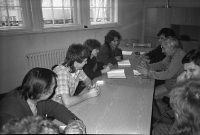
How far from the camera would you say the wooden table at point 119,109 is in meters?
1.28

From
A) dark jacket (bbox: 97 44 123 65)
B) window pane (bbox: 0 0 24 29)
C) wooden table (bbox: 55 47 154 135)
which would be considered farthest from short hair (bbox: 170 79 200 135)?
window pane (bbox: 0 0 24 29)

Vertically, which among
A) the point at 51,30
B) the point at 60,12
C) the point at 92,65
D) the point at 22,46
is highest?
the point at 60,12

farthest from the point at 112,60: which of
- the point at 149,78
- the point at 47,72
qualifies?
the point at 47,72

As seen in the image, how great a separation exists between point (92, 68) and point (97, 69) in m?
0.20

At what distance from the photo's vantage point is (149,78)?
7.47ft

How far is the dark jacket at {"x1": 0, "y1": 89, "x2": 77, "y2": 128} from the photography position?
3.77ft

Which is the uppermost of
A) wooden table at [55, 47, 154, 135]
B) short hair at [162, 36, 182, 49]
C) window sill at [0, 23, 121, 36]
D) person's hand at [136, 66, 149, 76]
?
window sill at [0, 23, 121, 36]

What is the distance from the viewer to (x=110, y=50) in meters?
3.26

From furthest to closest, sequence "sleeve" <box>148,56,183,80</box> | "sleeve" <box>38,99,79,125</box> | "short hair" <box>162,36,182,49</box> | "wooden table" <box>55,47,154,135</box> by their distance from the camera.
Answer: "short hair" <box>162,36,182,49</box>, "sleeve" <box>148,56,183,80</box>, "sleeve" <box>38,99,79,125</box>, "wooden table" <box>55,47,154,135</box>

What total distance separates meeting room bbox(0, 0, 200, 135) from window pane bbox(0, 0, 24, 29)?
0.7 inches

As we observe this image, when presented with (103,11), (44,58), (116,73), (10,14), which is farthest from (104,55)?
(103,11)

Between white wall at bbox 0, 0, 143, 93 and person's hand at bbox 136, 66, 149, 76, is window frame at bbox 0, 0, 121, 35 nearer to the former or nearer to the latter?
white wall at bbox 0, 0, 143, 93

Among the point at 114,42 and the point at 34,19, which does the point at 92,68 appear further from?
the point at 34,19

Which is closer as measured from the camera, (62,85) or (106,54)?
(62,85)
